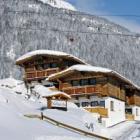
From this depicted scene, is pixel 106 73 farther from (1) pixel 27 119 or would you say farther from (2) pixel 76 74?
(1) pixel 27 119

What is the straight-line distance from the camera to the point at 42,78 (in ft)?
207

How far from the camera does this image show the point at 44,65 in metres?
64.5

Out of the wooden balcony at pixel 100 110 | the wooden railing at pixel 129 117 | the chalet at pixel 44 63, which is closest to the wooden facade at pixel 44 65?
the chalet at pixel 44 63

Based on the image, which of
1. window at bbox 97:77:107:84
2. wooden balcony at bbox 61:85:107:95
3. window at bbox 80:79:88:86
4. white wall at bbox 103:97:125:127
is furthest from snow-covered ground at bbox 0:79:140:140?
window at bbox 80:79:88:86

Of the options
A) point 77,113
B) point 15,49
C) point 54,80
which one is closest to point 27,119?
point 77,113

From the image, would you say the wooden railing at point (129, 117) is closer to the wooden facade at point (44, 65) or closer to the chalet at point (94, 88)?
the chalet at point (94, 88)

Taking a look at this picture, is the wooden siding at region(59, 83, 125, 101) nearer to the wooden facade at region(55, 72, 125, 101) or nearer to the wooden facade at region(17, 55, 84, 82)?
the wooden facade at region(55, 72, 125, 101)

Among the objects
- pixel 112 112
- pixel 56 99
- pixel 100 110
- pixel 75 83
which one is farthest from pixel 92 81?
pixel 56 99

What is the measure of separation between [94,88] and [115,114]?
13.9 feet

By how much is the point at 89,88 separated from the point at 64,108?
1185 centimetres

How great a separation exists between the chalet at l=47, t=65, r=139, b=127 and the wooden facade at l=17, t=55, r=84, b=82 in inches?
245

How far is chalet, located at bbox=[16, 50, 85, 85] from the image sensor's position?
206ft

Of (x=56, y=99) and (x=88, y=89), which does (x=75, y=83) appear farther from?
(x=56, y=99)

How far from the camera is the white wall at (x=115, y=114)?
51381 millimetres
